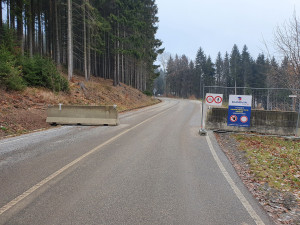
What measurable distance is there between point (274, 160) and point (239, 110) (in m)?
4.22

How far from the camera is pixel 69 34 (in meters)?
21.7

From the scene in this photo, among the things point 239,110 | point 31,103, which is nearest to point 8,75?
point 31,103

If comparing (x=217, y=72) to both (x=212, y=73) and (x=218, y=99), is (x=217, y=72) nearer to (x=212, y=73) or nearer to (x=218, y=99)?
(x=212, y=73)

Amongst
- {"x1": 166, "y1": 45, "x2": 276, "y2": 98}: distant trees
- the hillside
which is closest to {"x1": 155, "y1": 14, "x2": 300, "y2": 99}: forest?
{"x1": 166, "y1": 45, "x2": 276, "y2": 98}: distant trees

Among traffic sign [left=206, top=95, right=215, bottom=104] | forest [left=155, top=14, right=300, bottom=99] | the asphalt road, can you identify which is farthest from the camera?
forest [left=155, top=14, right=300, bottom=99]

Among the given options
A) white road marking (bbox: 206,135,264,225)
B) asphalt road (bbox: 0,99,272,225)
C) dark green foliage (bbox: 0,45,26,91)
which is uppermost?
dark green foliage (bbox: 0,45,26,91)

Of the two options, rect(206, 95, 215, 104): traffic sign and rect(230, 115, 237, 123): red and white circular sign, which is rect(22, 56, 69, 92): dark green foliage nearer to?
rect(206, 95, 215, 104): traffic sign

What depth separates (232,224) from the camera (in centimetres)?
339

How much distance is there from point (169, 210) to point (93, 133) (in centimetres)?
745

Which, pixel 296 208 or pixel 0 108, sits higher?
pixel 0 108

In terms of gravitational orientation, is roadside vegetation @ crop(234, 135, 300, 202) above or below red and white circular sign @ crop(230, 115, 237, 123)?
below

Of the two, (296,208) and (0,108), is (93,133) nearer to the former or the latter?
(0,108)

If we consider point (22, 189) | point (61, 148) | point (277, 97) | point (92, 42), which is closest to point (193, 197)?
point (22, 189)

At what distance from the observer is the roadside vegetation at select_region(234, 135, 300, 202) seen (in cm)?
530
